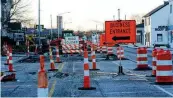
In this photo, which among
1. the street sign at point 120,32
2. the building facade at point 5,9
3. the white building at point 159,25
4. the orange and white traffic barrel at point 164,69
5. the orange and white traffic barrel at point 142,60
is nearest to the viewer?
the orange and white traffic barrel at point 164,69

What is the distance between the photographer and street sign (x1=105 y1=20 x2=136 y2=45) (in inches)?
781

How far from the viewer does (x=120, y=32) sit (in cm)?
1986

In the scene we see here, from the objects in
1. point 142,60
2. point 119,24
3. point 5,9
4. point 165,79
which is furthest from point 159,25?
point 165,79

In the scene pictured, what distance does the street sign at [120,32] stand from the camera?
19.8 meters

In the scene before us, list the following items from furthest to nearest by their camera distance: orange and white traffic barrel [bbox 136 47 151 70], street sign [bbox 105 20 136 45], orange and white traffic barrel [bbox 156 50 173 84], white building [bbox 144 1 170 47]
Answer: white building [bbox 144 1 170 47], orange and white traffic barrel [bbox 136 47 151 70], street sign [bbox 105 20 136 45], orange and white traffic barrel [bbox 156 50 173 84]

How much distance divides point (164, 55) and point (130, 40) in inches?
163

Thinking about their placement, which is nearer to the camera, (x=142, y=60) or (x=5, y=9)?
(x=142, y=60)

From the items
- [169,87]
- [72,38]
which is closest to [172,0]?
[72,38]

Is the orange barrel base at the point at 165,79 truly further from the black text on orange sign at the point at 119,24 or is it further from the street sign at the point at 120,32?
the black text on orange sign at the point at 119,24

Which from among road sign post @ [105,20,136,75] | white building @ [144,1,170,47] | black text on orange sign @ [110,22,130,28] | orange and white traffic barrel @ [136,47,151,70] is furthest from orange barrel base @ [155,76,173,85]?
white building @ [144,1,170,47]

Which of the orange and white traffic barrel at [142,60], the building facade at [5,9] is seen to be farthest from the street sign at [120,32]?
the building facade at [5,9]

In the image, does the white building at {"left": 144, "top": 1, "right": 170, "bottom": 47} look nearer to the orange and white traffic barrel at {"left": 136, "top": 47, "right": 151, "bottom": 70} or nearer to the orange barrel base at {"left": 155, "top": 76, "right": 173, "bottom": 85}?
the orange and white traffic barrel at {"left": 136, "top": 47, "right": 151, "bottom": 70}

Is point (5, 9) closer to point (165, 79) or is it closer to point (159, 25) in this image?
point (159, 25)

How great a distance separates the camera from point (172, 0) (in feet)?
250
